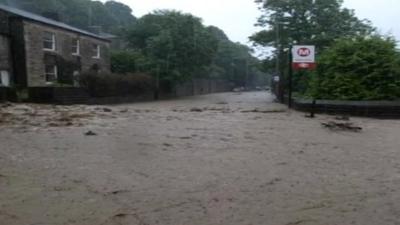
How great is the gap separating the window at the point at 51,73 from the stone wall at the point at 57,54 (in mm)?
359

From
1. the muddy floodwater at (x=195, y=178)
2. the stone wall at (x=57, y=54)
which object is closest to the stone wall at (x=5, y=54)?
the stone wall at (x=57, y=54)

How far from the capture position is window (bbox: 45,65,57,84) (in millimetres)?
35781

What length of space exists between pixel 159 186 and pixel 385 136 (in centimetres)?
760

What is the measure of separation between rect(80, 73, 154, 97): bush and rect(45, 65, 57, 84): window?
3.00 meters

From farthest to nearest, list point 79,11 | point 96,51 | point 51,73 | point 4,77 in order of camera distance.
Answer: point 79,11 → point 96,51 → point 51,73 → point 4,77

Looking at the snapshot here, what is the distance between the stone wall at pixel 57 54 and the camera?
33438 millimetres

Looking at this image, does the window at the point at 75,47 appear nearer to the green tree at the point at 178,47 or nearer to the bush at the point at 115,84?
the bush at the point at 115,84

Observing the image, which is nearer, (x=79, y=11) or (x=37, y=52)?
(x=37, y=52)

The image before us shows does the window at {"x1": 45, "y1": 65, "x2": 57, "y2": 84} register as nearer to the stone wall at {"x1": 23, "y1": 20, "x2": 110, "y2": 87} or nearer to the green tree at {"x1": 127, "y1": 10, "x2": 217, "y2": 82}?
the stone wall at {"x1": 23, "y1": 20, "x2": 110, "y2": 87}

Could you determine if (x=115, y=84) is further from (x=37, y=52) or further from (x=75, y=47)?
(x=37, y=52)

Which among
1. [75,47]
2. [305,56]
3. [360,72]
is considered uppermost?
[75,47]

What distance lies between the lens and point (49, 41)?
117ft

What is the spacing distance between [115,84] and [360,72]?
21.1m

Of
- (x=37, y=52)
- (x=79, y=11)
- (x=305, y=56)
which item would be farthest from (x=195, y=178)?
(x=79, y=11)
